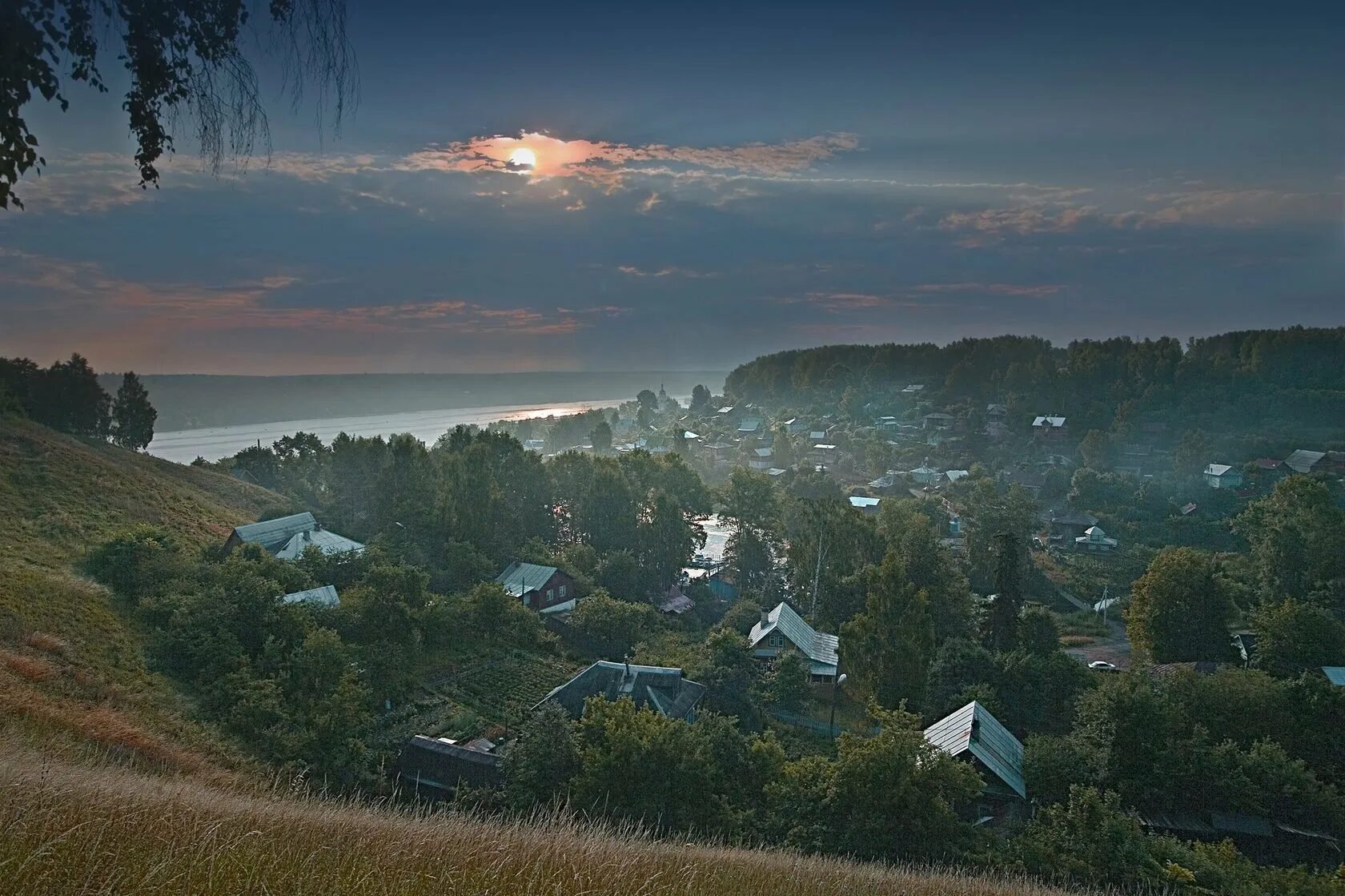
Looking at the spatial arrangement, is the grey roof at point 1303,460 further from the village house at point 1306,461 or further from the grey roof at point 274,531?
the grey roof at point 274,531

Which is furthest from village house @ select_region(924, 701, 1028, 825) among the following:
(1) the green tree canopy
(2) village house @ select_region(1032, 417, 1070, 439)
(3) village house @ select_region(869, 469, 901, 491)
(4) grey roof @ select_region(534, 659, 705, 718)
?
(2) village house @ select_region(1032, 417, 1070, 439)

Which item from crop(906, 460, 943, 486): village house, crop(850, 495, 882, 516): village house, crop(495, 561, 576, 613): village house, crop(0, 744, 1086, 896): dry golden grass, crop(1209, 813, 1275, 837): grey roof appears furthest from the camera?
crop(906, 460, 943, 486): village house

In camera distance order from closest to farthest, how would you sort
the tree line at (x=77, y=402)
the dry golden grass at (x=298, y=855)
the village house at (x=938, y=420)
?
the dry golden grass at (x=298, y=855)
the tree line at (x=77, y=402)
the village house at (x=938, y=420)

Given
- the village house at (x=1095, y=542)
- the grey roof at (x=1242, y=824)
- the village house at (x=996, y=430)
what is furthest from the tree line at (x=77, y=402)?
the village house at (x=996, y=430)

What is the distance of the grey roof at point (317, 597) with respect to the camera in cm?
2170

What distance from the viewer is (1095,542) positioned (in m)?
44.9

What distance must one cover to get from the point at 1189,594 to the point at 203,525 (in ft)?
122

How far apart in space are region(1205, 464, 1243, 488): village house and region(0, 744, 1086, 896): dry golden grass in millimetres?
60912

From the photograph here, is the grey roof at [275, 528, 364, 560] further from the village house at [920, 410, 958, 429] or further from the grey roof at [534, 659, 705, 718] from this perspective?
the village house at [920, 410, 958, 429]

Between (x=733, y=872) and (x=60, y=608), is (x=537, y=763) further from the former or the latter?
(x=60, y=608)

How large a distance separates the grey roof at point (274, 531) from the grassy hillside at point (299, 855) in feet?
81.4

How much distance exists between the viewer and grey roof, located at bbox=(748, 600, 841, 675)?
26.1m

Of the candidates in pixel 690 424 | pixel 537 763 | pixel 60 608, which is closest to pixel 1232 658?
pixel 537 763

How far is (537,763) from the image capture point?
38.6 feet
